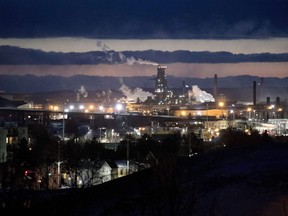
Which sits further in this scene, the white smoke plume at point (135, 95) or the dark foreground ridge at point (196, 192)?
the white smoke plume at point (135, 95)

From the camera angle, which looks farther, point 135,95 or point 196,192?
point 135,95

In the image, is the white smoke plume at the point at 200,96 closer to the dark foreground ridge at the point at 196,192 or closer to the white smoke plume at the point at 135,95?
the white smoke plume at the point at 135,95

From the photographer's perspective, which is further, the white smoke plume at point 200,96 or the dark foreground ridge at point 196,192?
the white smoke plume at point 200,96

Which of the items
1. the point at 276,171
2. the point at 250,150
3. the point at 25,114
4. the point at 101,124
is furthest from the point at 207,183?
the point at 25,114

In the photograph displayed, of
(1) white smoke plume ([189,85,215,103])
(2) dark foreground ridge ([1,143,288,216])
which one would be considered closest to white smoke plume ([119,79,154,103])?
(1) white smoke plume ([189,85,215,103])

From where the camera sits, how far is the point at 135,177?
6.73 metres

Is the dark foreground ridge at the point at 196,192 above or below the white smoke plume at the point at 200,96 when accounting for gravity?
below

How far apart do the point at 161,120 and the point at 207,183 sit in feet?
105

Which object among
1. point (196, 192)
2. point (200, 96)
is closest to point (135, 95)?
point (200, 96)

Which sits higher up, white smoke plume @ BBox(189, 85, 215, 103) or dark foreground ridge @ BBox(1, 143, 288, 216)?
white smoke plume @ BBox(189, 85, 215, 103)

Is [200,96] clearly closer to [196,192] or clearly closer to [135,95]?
[135,95]

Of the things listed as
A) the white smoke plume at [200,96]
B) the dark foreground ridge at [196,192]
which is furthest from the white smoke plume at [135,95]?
the dark foreground ridge at [196,192]

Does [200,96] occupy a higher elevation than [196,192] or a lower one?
higher

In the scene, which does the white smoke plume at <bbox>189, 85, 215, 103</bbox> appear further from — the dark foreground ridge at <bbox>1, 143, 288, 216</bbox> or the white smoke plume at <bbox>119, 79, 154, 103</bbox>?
the dark foreground ridge at <bbox>1, 143, 288, 216</bbox>
